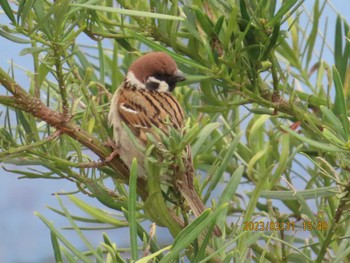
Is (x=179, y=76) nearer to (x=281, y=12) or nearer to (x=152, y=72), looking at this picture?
(x=281, y=12)

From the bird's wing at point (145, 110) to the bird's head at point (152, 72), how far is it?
0.02 metres

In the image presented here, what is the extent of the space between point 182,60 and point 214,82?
115mm

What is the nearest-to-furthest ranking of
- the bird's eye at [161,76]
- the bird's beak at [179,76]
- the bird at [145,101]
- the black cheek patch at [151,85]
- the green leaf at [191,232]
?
the green leaf at [191,232] → the bird's beak at [179,76] → the bird at [145,101] → the bird's eye at [161,76] → the black cheek patch at [151,85]

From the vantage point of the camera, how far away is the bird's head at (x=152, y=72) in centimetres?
154

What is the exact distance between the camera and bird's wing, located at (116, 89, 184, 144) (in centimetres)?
143

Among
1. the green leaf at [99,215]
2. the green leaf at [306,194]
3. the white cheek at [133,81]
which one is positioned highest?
the white cheek at [133,81]

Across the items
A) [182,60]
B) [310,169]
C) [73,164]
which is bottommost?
[310,169]

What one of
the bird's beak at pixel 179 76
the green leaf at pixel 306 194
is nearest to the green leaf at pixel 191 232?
the green leaf at pixel 306 194

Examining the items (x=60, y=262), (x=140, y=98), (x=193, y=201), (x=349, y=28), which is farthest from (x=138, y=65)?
(x=60, y=262)

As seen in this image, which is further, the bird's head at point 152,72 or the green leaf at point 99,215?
the bird's head at point 152,72

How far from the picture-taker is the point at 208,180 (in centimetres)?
103

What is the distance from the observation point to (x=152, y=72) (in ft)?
5.40

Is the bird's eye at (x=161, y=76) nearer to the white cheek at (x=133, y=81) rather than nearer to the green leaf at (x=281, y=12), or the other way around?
the white cheek at (x=133, y=81)

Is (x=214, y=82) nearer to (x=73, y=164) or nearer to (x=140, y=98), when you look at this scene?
(x=73, y=164)
